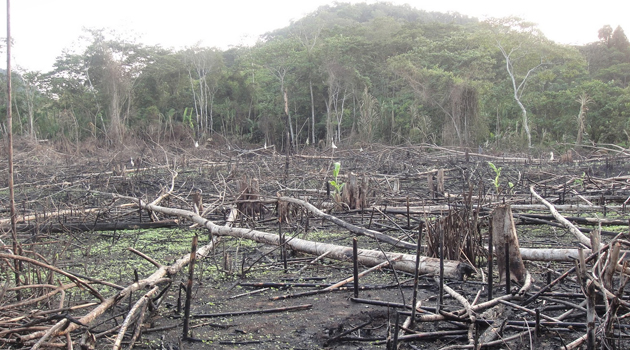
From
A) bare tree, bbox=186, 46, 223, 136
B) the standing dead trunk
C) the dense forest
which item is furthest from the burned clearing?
bare tree, bbox=186, 46, 223, 136

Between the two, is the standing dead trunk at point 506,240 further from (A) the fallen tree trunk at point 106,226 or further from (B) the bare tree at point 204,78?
(B) the bare tree at point 204,78

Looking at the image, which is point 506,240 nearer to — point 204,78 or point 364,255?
point 364,255

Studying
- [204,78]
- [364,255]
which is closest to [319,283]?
[364,255]

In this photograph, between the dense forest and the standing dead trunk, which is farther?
the dense forest

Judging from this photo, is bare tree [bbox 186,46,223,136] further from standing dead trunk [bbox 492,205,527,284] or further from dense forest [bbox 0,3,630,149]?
standing dead trunk [bbox 492,205,527,284]

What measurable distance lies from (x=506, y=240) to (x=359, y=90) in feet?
82.5

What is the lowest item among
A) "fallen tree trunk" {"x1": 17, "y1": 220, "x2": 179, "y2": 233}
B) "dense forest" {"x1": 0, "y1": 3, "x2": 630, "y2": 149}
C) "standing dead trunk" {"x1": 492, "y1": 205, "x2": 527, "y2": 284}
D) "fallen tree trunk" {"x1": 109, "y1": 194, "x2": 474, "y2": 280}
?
Result: "fallen tree trunk" {"x1": 17, "y1": 220, "x2": 179, "y2": 233}

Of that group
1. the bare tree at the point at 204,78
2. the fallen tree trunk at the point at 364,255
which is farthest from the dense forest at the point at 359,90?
the fallen tree trunk at the point at 364,255

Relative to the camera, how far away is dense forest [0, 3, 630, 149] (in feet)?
74.9

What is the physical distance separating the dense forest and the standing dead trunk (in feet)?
58.6

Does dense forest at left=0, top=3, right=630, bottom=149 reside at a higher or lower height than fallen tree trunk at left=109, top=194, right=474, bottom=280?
higher

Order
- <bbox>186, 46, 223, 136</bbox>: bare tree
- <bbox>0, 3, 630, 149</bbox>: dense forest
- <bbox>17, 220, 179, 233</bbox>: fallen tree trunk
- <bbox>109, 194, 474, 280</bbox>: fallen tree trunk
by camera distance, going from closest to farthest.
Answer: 1. <bbox>109, 194, 474, 280</bbox>: fallen tree trunk
2. <bbox>17, 220, 179, 233</bbox>: fallen tree trunk
3. <bbox>0, 3, 630, 149</bbox>: dense forest
4. <bbox>186, 46, 223, 136</bbox>: bare tree

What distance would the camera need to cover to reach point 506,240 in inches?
132

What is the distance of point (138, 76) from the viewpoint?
1267 inches
